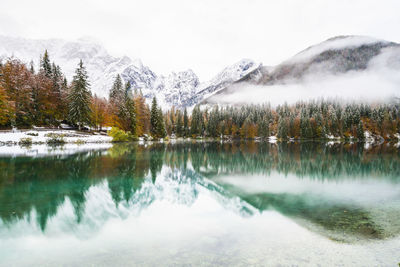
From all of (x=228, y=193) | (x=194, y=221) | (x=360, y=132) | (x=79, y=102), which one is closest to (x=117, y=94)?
(x=79, y=102)

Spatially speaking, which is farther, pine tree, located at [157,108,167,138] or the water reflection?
pine tree, located at [157,108,167,138]

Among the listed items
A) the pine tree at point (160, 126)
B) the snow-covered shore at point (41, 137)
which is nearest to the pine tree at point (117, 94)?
the pine tree at point (160, 126)

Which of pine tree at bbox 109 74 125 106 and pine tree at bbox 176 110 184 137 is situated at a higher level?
pine tree at bbox 109 74 125 106

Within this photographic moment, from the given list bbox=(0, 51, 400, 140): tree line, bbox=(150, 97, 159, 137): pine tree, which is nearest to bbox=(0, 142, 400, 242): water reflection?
bbox=(0, 51, 400, 140): tree line

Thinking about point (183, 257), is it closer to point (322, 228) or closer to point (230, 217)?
point (230, 217)

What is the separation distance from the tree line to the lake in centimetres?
3965

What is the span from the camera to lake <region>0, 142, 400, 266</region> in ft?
20.9

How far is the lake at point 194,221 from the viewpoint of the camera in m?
6.38

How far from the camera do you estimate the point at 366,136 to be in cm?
12456

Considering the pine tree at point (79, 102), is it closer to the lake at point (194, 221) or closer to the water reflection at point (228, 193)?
the water reflection at point (228, 193)

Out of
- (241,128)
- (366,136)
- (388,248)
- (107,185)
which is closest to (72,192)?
(107,185)

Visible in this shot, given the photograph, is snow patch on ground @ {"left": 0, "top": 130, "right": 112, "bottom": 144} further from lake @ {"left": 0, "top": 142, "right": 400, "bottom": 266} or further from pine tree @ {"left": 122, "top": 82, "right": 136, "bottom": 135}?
lake @ {"left": 0, "top": 142, "right": 400, "bottom": 266}

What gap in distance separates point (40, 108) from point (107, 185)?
48711mm

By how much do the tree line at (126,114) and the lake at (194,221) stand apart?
39.7 meters
